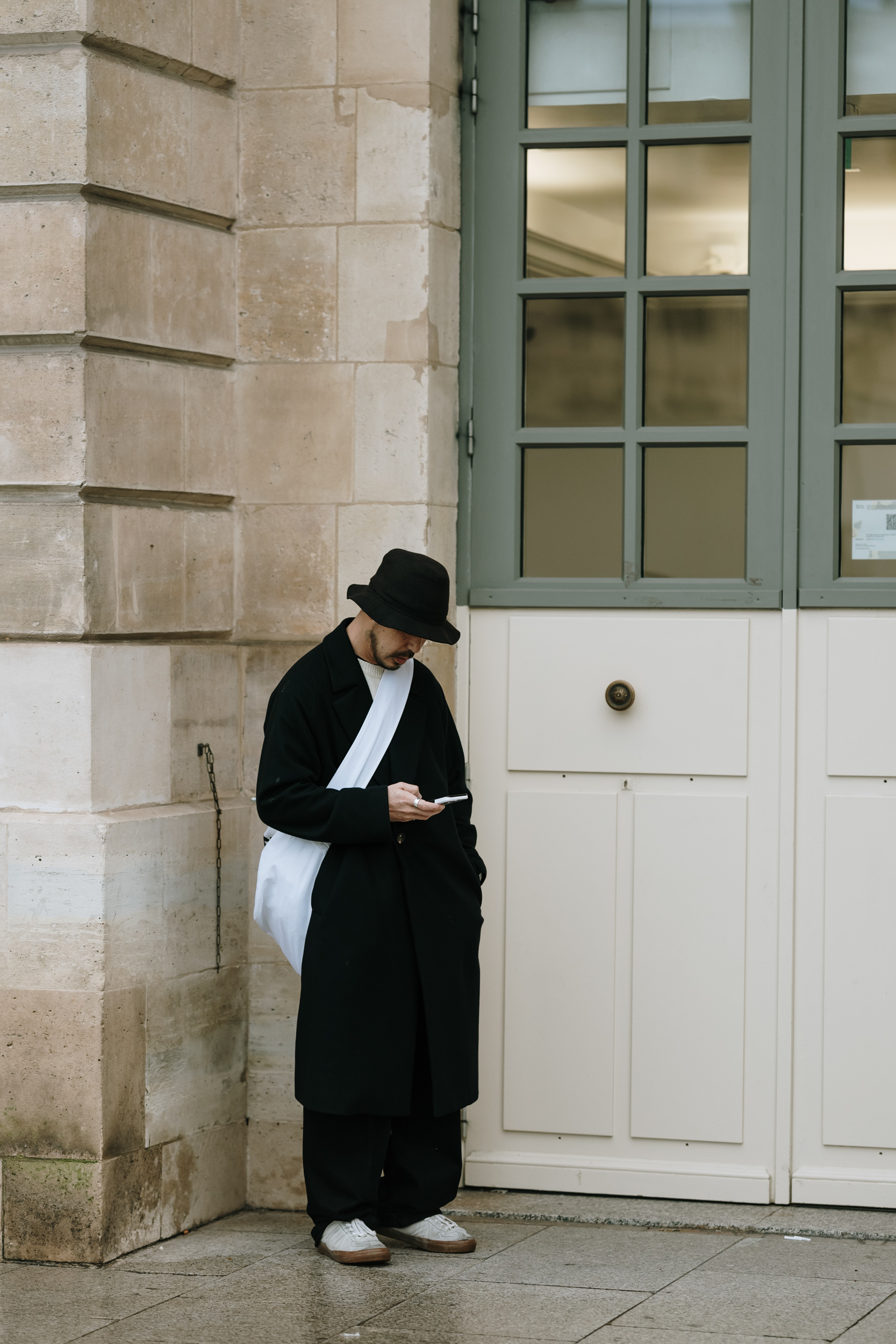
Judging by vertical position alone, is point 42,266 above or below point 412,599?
above

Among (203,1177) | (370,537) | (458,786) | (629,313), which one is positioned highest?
(629,313)

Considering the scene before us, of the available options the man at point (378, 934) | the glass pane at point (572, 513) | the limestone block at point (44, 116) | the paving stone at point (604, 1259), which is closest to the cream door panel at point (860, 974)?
the paving stone at point (604, 1259)

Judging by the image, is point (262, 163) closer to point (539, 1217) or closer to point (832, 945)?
point (832, 945)

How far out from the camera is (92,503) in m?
5.10

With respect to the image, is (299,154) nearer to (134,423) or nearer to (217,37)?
(217,37)

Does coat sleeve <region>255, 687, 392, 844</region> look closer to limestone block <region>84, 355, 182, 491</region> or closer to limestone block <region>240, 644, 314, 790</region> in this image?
limestone block <region>240, 644, 314, 790</region>

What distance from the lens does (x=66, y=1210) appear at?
16.5 ft

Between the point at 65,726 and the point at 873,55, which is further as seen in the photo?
the point at 873,55

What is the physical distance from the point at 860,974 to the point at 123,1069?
2.30 m

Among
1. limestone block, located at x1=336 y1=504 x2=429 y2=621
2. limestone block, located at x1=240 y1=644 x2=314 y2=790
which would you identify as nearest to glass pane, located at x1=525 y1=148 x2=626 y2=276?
limestone block, located at x1=336 y1=504 x2=429 y2=621

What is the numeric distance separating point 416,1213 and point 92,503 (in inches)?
90.3

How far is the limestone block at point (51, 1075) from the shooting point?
5012mm

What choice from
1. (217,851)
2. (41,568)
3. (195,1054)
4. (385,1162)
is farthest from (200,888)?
(41,568)

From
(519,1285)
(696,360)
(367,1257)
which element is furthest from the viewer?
(696,360)
